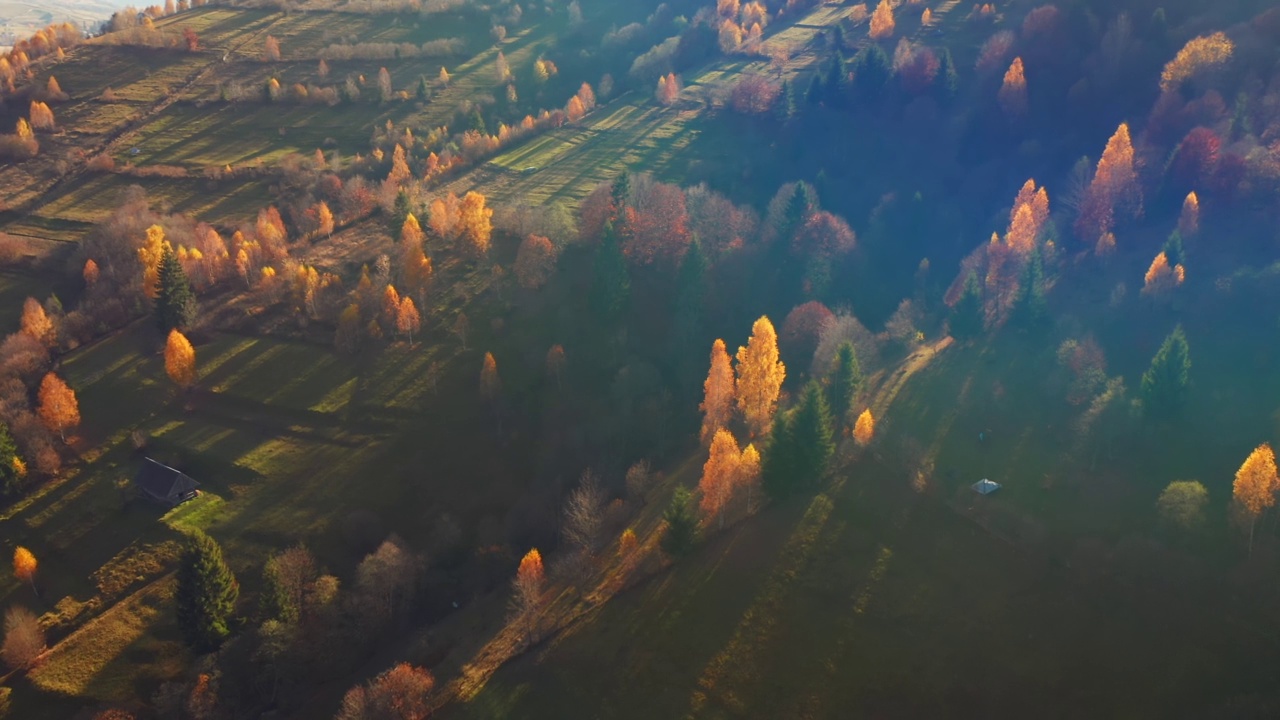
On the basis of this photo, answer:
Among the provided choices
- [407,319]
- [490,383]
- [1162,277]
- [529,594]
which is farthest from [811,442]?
[407,319]

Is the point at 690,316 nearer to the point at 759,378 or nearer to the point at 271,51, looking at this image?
the point at 759,378

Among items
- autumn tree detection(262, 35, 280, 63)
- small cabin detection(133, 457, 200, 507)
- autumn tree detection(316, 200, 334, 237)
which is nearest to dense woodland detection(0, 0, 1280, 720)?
small cabin detection(133, 457, 200, 507)

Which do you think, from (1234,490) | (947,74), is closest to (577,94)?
(947,74)

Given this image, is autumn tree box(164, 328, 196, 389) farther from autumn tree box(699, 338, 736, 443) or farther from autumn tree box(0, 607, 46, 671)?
autumn tree box(699, 338, 736, 443)

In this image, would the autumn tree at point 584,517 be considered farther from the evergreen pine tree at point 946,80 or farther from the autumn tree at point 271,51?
the autumn tree at point 271,51

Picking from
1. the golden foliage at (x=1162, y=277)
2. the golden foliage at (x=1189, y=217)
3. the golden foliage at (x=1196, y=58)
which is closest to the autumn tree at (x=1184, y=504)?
the golden foliage at (x=1162, y=277)

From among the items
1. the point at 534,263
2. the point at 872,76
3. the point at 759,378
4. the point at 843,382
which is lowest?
the point at 843,382

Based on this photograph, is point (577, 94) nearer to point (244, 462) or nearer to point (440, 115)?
point (440, 115)
